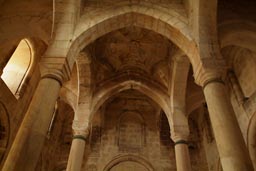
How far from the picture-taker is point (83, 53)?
30.2 feet

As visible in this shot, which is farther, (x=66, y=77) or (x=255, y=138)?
(x=255, y=138)

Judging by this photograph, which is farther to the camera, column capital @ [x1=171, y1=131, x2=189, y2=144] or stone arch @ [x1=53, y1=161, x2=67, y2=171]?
stone arch @ [x1=53, y1=161, x2=67, y2=171]

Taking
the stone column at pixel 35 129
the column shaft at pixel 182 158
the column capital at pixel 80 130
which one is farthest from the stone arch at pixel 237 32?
the column capital at pixel 80 130

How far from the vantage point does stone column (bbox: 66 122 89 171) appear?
796 centimetres

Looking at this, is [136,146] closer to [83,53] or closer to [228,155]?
[83,53]

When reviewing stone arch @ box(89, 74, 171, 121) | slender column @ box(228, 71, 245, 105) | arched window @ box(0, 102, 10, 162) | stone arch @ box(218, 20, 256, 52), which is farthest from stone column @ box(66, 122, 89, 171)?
slender column @ box(228, 71, 245, 105)

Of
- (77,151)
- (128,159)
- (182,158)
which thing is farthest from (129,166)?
(182,158)

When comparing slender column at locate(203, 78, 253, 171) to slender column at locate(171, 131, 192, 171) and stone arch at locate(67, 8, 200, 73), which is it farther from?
slender column at locate(171, 131, 192, 171)

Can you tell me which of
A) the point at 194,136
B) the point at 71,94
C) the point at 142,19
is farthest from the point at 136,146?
the point at 142,19

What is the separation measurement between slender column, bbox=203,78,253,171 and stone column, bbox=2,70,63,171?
3.55 meters

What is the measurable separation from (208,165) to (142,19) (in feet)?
26.5

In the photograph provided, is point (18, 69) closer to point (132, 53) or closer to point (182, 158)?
point (132, 53)

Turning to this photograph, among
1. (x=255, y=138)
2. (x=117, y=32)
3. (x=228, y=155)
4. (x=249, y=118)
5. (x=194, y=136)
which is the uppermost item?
(x=117, y=32)

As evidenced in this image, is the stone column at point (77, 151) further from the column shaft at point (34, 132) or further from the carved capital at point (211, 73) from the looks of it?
the carved capital at point (211, 73)
